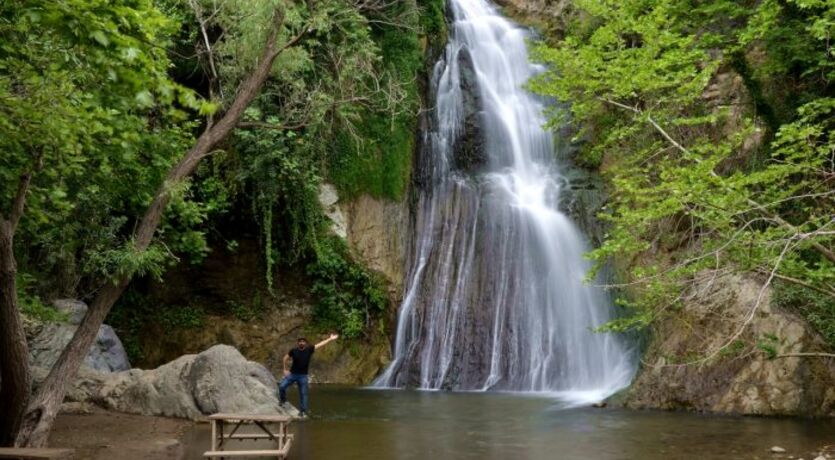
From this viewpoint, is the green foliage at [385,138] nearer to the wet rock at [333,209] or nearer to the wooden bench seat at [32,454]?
the wet rock at [333,209]

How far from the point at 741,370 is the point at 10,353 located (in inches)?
457

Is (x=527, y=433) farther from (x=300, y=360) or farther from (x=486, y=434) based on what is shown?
(x=300, y=360)

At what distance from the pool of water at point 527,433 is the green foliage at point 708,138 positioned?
1.73 metres

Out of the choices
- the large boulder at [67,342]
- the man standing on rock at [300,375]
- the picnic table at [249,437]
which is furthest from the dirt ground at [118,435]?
the large boulder at [67,342]

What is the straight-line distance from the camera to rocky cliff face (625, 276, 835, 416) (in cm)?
1189

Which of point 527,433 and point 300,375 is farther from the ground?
point 300,375

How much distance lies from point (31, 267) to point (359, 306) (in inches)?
319

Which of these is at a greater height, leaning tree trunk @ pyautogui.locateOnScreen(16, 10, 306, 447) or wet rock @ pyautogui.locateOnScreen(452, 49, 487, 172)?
wet rock @ pyautogui.locateOnScreen(452, 49, 487, 172)

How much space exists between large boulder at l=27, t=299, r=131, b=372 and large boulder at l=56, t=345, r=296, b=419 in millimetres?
1320

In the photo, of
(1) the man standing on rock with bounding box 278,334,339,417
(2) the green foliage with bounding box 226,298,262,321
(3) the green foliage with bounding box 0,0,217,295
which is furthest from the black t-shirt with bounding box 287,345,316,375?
(2) the green foliage with bounding box 226,298,262,321

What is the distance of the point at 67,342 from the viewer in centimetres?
1316

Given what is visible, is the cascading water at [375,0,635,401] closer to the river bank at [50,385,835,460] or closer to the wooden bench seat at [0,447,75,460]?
the river bank at [50,385,835,460]

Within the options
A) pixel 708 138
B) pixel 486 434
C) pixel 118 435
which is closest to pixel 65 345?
pixel 118 435

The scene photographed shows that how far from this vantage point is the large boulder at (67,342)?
42.4 feet
